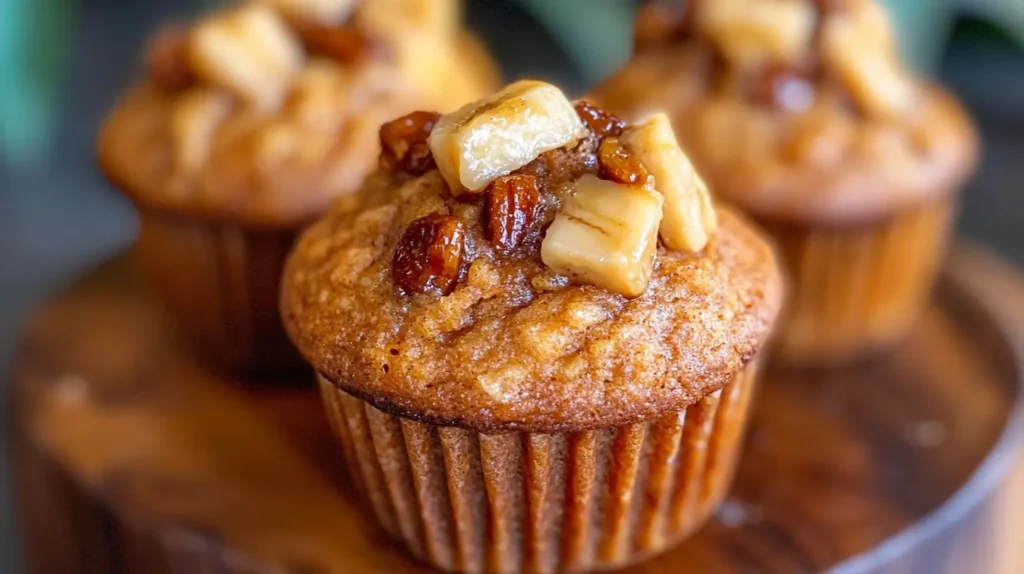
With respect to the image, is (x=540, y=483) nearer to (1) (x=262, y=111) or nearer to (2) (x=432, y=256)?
(2) (x=432, y=256)

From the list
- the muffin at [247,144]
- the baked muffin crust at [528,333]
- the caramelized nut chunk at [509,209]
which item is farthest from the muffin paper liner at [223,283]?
the caramelized nut chunk at [509,209]

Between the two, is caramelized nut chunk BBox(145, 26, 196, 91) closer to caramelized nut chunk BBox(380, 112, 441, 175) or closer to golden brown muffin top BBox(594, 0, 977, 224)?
caramelized nut chunk BBox(380, 112, 441, 175)

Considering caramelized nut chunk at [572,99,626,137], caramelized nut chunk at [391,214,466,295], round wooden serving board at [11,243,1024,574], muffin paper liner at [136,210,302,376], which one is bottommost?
round wooden serving board at [11,243,1024,574]

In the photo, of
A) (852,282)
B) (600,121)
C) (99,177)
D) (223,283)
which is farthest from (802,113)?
(99,177)

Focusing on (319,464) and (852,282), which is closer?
(319,464)

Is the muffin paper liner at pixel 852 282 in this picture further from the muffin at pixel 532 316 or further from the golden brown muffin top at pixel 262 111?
the golden brown muffin top at pixel 262 111

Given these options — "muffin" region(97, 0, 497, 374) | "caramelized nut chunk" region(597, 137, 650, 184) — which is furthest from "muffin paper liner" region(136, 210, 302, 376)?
"caramelized nut chunk" region(597, 137, 650, 184)
